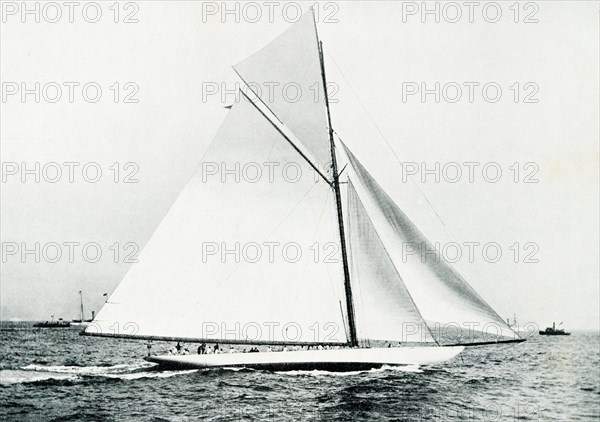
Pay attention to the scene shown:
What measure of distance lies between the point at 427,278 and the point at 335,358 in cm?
399

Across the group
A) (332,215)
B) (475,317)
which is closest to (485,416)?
(475,317)

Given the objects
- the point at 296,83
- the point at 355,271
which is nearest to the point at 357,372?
the point at 355,271

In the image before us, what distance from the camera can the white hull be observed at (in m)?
22.9

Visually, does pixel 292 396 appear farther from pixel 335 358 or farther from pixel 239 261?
pixel 239 261

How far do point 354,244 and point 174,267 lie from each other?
6.20 metres

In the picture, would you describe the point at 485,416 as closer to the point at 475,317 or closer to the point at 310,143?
the point at 475,317

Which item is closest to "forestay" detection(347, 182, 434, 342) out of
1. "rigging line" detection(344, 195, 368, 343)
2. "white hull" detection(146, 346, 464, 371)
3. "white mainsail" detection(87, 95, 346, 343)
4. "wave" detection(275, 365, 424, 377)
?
"rigging line" detection(344, 195, 368, 343)

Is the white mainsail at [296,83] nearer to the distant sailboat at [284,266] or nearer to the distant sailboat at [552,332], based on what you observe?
the distant sailboat at [284,266]

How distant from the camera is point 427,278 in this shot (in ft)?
73.6

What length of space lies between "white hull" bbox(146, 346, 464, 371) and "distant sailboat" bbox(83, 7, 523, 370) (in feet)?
0.13

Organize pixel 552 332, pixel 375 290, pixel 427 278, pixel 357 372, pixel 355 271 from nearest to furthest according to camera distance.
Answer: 1. pixel 427 278
2. pixel 357 372
3. pixel 375 290
4. pixel 355 271
5. pixel 552 332

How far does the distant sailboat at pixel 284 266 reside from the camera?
22.9 m

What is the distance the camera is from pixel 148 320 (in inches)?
921

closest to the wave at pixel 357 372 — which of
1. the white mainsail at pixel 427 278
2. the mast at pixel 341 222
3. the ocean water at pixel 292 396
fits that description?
the ocean water at pixel 292 396
